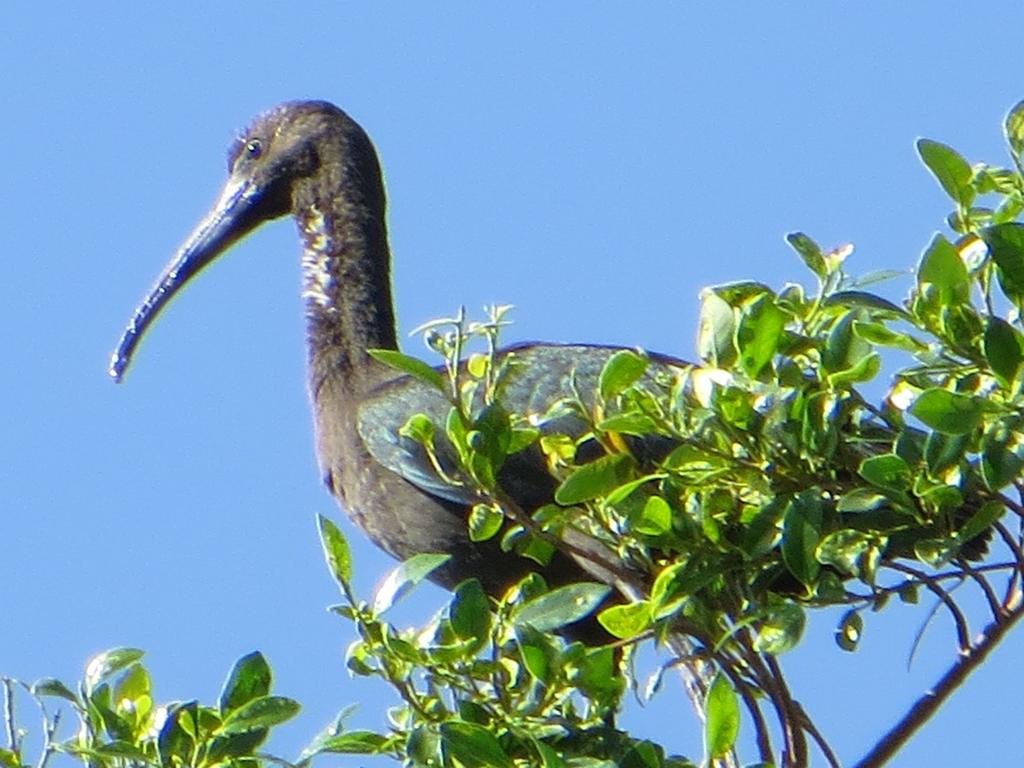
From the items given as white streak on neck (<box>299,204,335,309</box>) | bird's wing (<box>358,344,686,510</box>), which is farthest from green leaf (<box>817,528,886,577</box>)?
white streak on neck (<box>299,204,335,309</box>)

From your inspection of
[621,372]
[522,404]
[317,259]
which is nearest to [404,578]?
[621,372]

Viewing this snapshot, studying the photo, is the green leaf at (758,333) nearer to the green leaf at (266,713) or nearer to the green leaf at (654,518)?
the green leaf at (654,518)

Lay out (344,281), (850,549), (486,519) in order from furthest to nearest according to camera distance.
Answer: (344,281) → (486,519) → (850,549)

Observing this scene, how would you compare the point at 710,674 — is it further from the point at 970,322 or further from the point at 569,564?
the point at 970,322

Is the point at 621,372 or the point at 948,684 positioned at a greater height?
the point at 621,372

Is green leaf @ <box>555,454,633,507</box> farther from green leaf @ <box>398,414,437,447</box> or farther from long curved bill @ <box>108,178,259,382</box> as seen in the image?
long curved bill @ <box>108,178,259,382</box>

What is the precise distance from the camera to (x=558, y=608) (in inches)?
98.4

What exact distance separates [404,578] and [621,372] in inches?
14.5

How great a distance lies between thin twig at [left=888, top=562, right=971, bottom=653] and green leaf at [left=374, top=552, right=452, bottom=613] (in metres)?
0.54

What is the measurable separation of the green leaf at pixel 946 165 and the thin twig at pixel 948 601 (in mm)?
437

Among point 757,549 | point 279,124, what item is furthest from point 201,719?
point 279,124

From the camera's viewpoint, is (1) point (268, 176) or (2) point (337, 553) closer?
(2) point (337, 553)

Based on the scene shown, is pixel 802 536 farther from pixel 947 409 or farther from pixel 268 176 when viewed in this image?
pixel 268 176

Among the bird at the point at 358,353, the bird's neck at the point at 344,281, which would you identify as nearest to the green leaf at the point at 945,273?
the bird at the point at 358,353
